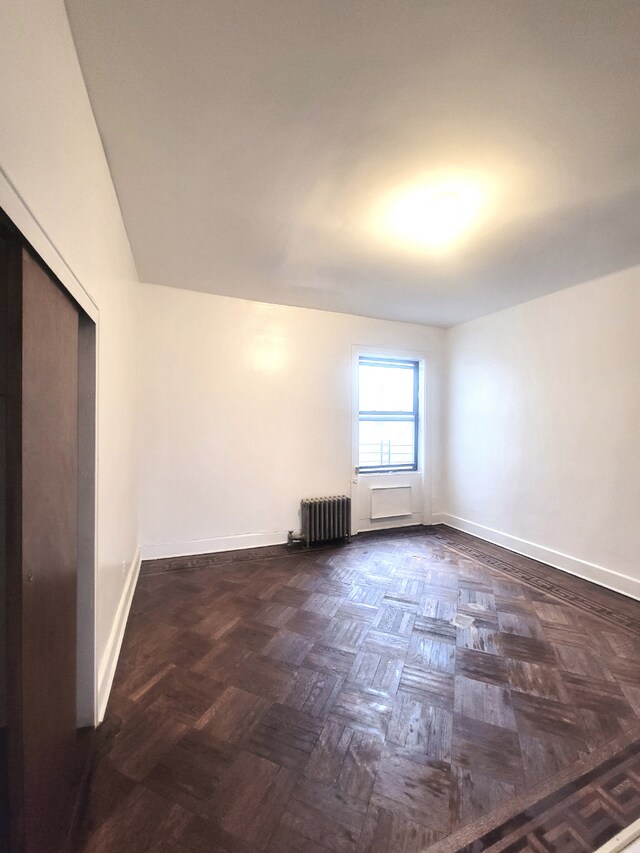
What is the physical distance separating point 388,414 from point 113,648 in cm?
368

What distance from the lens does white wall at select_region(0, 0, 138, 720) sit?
0.79 metres

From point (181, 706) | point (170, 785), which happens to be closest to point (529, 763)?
point (170, 785)

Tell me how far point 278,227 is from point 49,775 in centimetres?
278

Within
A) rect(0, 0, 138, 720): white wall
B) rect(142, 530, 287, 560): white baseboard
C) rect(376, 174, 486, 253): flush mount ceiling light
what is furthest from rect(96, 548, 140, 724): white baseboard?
rect(376, 174, 486, 253): flush mount ceiling light

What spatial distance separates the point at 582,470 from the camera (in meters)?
3.16

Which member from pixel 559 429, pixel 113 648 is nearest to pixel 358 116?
pixel 113 648

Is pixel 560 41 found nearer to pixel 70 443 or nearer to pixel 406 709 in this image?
pixel 70 443

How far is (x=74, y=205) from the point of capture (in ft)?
3.98

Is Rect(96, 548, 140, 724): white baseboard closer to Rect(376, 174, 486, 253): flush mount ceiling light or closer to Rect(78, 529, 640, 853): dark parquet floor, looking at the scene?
Rect(78, 529, 640, 853): dark parquet floor

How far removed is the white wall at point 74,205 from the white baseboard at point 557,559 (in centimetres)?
377

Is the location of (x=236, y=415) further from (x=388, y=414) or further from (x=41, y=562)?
(x=41, y=562)

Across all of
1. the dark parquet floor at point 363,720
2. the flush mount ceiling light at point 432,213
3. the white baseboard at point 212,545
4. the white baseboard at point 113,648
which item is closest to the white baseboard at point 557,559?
the dark parquet floor at point 363,720

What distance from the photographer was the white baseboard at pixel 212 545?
3.44 metres

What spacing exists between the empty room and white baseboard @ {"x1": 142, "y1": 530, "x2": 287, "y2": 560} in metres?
0.02
